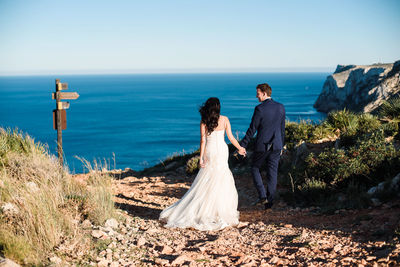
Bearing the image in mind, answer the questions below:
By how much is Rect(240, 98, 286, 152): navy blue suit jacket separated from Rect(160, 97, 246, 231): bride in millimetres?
441

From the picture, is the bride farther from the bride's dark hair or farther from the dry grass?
the dry grass

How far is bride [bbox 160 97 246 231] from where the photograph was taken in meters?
6.42

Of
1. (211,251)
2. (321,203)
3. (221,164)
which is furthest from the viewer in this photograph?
(321,203)

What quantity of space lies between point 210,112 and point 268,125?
1287 mm

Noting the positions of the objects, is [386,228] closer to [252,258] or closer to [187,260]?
[252,258]

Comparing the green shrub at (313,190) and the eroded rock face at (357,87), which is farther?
the eroded rock face at (357,87)

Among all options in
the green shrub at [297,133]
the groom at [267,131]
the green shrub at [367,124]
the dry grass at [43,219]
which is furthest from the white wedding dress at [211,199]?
the green shrub at [297,133]

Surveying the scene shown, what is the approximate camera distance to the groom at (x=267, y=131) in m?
6.95

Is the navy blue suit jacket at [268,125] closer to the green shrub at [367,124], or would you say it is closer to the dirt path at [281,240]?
the dirt path at [281,240]

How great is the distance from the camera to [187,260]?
4504 mm

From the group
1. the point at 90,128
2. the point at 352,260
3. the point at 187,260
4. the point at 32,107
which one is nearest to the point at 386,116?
the point at 352,260

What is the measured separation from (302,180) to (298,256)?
4.45 meters

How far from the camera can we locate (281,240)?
516cm

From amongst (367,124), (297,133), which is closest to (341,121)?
(367,124)
